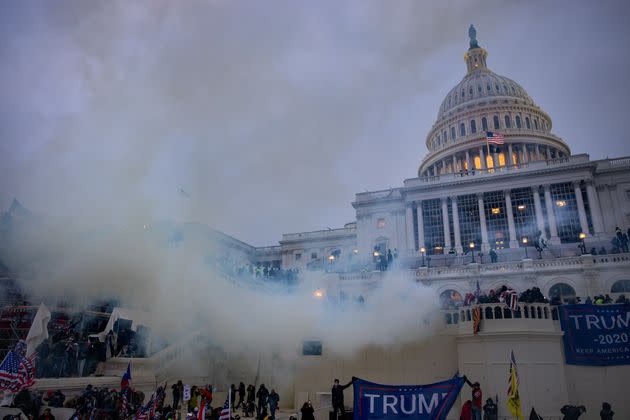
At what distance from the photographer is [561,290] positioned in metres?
29.6

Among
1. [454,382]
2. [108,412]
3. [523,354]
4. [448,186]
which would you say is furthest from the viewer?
[448,186]

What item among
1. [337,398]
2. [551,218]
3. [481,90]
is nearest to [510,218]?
[551,218]

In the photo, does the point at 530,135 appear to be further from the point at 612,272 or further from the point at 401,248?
the point at 612,272

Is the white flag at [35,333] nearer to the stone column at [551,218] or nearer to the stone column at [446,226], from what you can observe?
the stone column at [446,226]

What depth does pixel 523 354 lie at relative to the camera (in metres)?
16.2

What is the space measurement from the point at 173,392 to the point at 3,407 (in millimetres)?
5897

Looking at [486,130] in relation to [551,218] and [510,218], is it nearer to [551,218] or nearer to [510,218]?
[510,218]

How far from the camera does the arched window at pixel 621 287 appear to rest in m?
27.5

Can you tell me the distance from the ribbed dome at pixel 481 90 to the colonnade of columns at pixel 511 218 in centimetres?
3406

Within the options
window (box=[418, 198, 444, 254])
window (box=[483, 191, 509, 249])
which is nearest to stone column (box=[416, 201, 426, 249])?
window (box=[418, 198, 444, 254])

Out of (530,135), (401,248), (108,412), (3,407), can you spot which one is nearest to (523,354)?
(108,412)

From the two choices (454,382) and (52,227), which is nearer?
(454,382)

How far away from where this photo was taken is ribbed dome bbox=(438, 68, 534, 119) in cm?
7575

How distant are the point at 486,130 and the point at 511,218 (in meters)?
29.3
